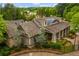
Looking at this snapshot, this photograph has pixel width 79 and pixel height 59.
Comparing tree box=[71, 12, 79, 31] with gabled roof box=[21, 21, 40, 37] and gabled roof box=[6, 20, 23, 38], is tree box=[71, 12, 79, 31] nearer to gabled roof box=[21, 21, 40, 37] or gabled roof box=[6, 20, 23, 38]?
gabled roof box=[21, 21, 40, 37]

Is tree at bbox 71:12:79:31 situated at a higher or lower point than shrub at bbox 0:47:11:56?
higher

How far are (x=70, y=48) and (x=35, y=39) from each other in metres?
0.26

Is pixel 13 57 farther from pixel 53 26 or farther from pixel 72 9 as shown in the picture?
pixel 72 9

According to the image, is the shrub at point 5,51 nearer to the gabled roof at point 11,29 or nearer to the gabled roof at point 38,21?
the gabled roof at point 11,29

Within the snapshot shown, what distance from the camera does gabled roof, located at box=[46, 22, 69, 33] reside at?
112 inches

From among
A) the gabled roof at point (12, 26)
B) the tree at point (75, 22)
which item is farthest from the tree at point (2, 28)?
the tree at point (75, 22)

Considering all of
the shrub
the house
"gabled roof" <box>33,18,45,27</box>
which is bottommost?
the shrub

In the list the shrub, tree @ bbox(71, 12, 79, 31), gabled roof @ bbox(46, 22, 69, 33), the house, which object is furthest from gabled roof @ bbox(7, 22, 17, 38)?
tree @ bbox(71, 12, 79, 31)

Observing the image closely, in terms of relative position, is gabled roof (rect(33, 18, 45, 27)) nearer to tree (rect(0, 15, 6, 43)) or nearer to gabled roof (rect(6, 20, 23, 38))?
gabled roof (rect(6, 20, 23, 38))

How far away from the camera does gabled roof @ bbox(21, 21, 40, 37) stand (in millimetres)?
2842

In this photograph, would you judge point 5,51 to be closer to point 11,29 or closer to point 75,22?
point 11,29

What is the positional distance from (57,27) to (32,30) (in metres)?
0.18

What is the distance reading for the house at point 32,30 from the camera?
9.31 ft

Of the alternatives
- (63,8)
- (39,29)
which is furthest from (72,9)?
(39,29)
